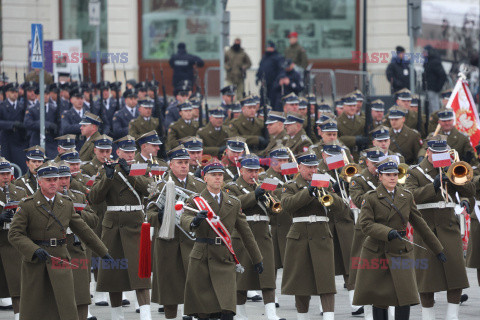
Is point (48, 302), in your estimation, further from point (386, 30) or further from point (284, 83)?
point (386, 30)

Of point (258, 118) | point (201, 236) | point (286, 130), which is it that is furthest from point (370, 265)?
point (258, 118)

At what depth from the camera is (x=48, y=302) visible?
42.0 feet

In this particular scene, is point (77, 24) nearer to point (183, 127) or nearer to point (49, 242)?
point (183, 127)

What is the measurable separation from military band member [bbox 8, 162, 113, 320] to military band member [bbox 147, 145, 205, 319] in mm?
1586

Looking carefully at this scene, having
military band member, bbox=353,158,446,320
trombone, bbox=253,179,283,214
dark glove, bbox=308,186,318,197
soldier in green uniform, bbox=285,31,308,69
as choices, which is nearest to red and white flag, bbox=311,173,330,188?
dark glove, bbox=308,186,318,197

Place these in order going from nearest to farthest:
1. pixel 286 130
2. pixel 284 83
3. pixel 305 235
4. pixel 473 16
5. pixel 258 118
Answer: pixel 305 235
pixel 286 130
pixel 258 118
pixel 284 83
pixel 473 16

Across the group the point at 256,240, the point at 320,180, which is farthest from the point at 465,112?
the point at 320,180

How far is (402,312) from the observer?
1349 centimetres

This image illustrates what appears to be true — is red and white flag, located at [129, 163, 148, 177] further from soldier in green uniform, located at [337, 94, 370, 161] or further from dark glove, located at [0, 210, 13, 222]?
soldier in green uniform, located at [337, 94, 370, 161]

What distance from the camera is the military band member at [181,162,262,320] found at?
13.0m

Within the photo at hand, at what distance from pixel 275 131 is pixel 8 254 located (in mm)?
4515

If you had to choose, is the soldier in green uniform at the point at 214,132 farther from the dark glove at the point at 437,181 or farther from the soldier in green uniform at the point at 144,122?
the dark glove at the point at 437,181

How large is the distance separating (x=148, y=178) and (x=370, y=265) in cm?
282

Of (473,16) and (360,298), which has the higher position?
(473,16)
